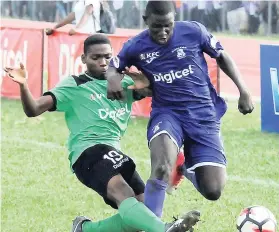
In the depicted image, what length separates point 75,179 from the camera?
9.96 metres

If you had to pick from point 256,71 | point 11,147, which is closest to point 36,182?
point 11,147

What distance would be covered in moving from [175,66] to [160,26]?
0.38m

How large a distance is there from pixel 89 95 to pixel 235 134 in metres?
5.72

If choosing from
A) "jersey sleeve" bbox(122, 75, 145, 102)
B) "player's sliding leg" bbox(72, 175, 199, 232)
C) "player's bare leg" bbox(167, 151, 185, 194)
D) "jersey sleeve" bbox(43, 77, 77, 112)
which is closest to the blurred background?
"player's bare leg" bbox(167, 151, 185, 194)

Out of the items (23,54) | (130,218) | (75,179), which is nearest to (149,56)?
(130,218)

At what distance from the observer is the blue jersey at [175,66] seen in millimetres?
7086

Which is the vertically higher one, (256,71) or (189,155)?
(189,155)

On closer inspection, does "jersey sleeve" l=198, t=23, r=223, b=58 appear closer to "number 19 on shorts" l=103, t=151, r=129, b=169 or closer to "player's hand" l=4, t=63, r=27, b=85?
"number 19 on shorts" l=103, t=151, r=129, b=169

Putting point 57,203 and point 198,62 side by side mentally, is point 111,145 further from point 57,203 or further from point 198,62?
point 57,203

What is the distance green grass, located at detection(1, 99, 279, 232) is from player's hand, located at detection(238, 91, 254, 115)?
1.30m

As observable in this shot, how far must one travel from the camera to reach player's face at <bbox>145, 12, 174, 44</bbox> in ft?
22.4

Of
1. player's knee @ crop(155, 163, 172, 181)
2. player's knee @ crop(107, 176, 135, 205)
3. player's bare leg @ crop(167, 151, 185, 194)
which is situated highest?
player's knee @ crop(155, 163, 172, 181)

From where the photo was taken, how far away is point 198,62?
7.21 m

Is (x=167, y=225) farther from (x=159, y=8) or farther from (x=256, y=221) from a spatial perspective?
(x=159, y=8)
